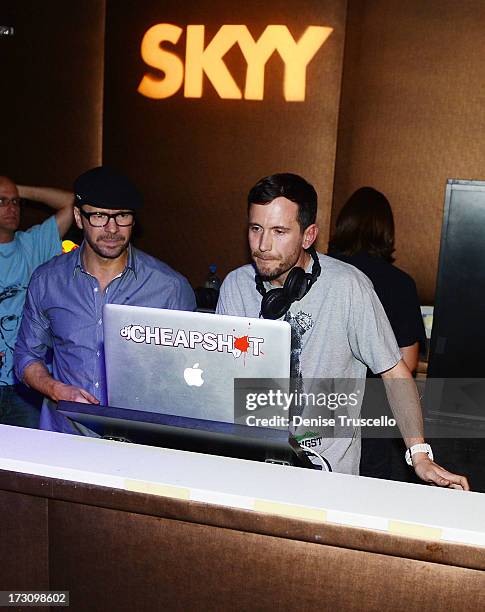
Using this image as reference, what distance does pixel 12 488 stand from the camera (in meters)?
1.28

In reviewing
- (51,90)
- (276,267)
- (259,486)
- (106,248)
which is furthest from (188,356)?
(51,90)

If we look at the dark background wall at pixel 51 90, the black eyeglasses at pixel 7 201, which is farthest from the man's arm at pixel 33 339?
the dark background wall at pixel 51 90

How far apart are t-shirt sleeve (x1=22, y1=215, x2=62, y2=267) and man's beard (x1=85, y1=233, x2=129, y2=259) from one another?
107 cm

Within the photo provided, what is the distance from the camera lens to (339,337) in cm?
203

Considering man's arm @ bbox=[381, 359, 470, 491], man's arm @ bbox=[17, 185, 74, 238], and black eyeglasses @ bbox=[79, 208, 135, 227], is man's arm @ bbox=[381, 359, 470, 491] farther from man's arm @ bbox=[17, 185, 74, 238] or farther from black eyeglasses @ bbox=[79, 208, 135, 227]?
man's arm @ bbox=[17, 185, 74, 238]

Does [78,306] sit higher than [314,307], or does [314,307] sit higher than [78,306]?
[314,307]

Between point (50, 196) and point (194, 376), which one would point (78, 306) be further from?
point (50, 196)

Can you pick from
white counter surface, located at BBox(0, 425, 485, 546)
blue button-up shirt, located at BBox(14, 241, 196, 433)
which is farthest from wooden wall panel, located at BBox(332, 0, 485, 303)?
white counter surface, located at BBox(0, 425, 485, 546)

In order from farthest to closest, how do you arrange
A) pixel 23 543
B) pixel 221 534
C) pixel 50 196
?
pixel 50 196, pixel 23 543, pixel 221 534

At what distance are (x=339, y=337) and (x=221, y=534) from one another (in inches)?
36.9

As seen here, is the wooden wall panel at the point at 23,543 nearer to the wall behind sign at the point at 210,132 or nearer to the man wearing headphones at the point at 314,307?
the man wearing headphones at the point at 314,307

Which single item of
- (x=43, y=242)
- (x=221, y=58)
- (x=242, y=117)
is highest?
(x=221, y=58)

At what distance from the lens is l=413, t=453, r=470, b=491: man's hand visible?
157cm

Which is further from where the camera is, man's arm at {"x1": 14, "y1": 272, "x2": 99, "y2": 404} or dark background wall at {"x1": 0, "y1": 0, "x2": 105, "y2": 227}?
dark background wall at {"x1": 0, "y1": 0, "x2": 105, "y2": 227}
